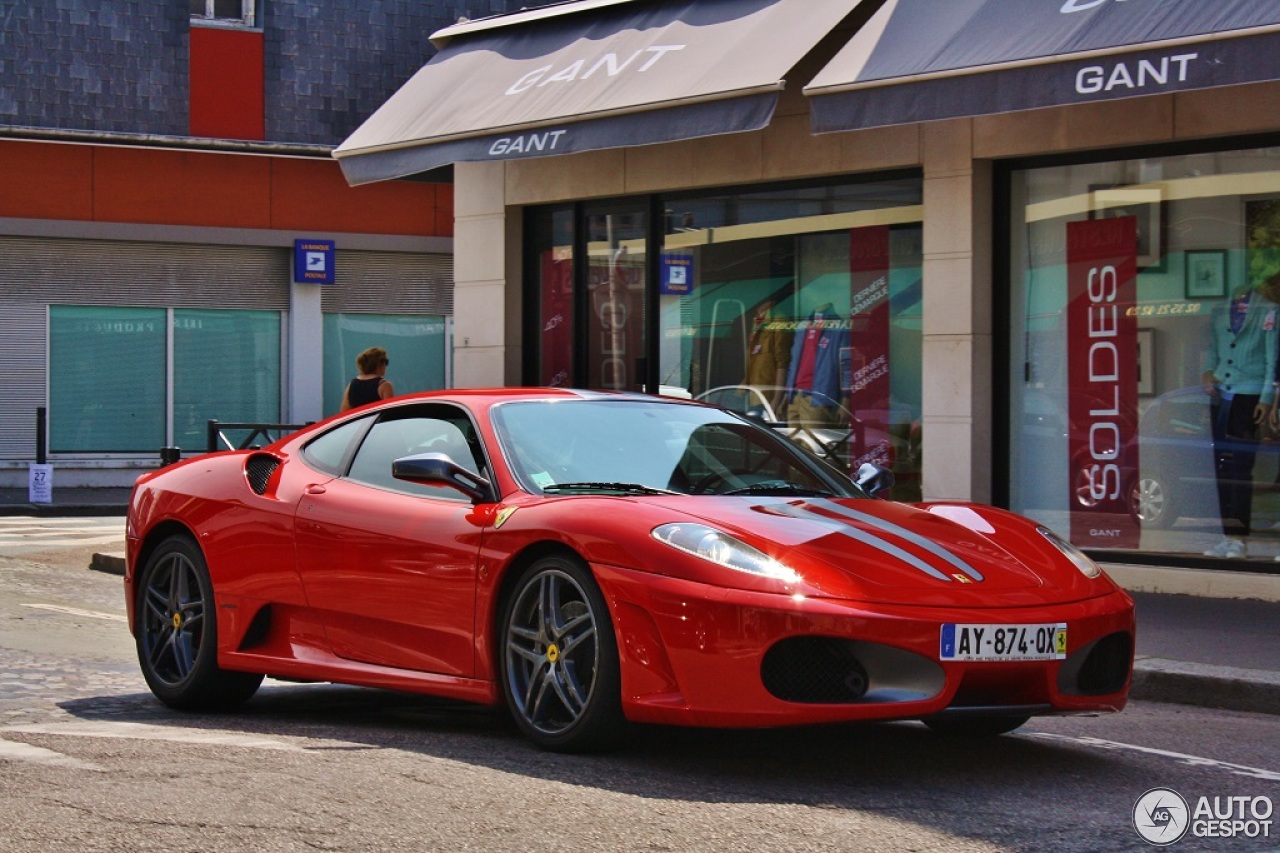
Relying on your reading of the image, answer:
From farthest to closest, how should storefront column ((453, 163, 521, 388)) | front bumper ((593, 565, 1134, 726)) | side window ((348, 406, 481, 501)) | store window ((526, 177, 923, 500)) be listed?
storefront column ((453, 163, 521, 388)) < store window ((526, 177, 923, 500)) < side window ((348, 406, 481, 501)) < front bumper ((593, 565, 1134, 726))

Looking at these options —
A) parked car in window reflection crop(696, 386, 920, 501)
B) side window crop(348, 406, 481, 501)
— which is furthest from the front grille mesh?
parked car in window reflection crop(696, 386, 920, 501)

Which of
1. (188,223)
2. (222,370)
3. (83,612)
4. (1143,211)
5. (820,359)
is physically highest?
(188,223)

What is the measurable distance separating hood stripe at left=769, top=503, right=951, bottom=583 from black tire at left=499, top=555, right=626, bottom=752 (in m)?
0.75

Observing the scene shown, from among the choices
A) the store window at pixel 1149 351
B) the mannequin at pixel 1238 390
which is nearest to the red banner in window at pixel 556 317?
the store window at pixel 1149 351

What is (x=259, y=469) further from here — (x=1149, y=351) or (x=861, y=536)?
(x=1149, y=351)

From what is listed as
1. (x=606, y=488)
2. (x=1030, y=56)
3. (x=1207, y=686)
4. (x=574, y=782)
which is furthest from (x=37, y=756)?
(x=1030, y=56)

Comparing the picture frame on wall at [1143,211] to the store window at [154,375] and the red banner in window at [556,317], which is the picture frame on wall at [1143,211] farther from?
the store window at [154,375]

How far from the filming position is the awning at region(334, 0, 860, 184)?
39.0ft

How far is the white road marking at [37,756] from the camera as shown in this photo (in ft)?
17.9

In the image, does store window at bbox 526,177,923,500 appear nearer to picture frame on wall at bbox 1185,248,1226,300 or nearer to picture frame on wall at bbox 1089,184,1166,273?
picture frame on wall at bbox 1089,184,1166,273

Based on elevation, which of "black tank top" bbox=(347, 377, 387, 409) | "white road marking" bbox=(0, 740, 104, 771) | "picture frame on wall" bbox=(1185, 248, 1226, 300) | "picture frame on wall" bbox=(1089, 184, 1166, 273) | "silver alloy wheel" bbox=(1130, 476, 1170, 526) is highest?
"picture frame on wall" bbox=(1089, 184, 1166, 273)

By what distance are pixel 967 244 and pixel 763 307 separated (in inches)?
86.7

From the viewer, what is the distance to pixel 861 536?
5.71 meters

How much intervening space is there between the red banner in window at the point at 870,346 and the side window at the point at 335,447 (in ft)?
21.7
